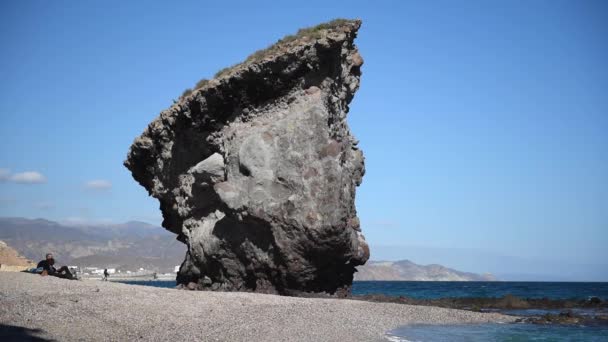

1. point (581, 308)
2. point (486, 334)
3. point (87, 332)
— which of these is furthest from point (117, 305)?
point (581, 308)

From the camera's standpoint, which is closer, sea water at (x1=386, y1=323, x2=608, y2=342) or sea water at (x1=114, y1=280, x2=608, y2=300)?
sea water at (x1=386, y1=323, x2=608, y2=342)

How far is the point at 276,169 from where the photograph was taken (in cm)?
2302

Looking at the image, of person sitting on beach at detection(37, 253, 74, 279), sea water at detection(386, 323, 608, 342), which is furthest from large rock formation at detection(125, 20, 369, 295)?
sea water at detection(386, 323, 608, 342)

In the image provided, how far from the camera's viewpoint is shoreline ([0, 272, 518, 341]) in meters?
11.1

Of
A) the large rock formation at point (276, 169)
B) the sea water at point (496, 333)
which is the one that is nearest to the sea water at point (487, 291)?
the large rock formation at point (276, 169)

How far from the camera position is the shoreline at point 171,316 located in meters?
11.1

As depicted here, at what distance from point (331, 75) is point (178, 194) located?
33.0ft

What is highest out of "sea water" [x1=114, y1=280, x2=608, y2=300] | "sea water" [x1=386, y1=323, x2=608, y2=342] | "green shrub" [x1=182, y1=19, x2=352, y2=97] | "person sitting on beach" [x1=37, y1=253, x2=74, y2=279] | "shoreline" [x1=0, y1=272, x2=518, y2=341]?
"green shrub" [x1=182, y1=19, x2=352, y2=97]

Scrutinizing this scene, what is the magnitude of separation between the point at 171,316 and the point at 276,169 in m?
10.6

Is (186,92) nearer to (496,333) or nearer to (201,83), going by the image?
(201,83)

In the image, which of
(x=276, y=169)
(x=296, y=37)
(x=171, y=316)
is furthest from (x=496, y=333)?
(x=296, y=37)

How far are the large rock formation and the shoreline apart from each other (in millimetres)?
4178

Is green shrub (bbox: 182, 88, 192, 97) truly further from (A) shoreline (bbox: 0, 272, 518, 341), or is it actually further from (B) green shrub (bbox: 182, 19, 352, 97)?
(A) shoreline (bbox: 0, 272, 518, 341)

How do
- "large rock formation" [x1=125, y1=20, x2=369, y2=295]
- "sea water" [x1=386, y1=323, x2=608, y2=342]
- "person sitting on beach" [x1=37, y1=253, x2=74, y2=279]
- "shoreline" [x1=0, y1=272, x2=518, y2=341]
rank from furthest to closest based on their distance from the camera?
"large rock formation" [x1=125, y1=20, x2=369, y2=295] → "person sitting on beach" [x1=37, y1=253, x2=74, y2=279] → "sea water" [x1=386, y1=323, x2=608, y2=342] → "shoreline" [x1=0, y1=272, x2=518, y2=341]
